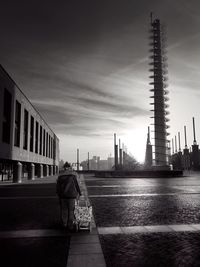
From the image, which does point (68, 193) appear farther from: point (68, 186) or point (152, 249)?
point (152, 249)

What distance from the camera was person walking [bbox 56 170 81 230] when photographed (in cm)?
777

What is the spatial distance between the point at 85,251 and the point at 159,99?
97031 millimetres

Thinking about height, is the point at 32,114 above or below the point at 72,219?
above

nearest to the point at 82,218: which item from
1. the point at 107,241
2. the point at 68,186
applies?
the point at 68,186

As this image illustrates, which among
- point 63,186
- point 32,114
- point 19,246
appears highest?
point 32,114

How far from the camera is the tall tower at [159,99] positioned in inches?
3878

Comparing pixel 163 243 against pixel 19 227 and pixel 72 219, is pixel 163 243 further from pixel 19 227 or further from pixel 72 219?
pixel 19 227

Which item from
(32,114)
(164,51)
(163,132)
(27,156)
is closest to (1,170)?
(27,156)

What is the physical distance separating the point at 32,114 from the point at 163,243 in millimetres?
38997

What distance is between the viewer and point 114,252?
572 centimetres

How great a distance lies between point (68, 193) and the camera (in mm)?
7766

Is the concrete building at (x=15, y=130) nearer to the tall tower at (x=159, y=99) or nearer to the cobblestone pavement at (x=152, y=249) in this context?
the cobblestone pavement at (x=152, y=249)

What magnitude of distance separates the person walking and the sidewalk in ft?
1.93

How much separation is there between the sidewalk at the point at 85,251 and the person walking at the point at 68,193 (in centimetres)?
59
